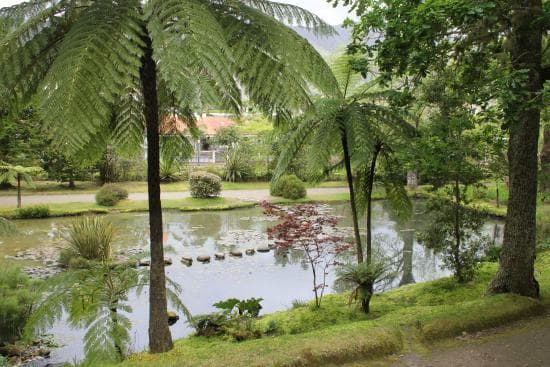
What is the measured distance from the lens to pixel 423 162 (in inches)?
198

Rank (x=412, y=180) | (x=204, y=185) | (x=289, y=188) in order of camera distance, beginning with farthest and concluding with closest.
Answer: (x=412, y=180)
(x=289, y=188)
(x=204, y=185)

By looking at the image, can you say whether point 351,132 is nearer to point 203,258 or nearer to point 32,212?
point 203,258

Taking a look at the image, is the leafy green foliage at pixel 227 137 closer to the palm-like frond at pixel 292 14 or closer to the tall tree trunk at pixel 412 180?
the tall tree trunk at pixel 412 180

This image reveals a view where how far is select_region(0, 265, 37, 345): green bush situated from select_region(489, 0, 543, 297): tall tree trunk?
16.7ft

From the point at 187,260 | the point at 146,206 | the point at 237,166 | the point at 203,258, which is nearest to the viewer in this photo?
the point at 187,260

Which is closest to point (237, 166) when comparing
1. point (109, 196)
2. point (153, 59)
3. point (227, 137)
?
point (227, 137)

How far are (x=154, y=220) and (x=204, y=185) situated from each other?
13.2 meters

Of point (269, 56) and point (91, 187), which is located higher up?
point (269, 56)

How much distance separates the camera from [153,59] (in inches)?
102

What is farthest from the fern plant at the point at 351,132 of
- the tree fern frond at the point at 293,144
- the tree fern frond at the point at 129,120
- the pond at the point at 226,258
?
the tree fern frond at the point at 129,120

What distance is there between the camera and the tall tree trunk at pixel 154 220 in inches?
140

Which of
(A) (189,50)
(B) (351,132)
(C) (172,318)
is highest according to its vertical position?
(A) (189,50)

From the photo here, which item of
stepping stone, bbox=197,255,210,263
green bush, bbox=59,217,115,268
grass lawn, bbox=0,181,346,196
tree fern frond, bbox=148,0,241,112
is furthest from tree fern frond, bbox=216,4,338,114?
grass lawn, bbox=0,181,346,196

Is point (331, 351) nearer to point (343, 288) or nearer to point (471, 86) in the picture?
point (471, 86)
